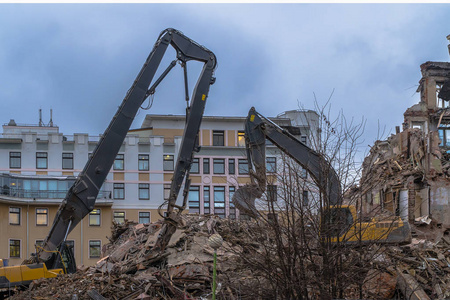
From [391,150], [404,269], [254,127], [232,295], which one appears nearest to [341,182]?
[232,295]

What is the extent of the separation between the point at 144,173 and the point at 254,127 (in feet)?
128

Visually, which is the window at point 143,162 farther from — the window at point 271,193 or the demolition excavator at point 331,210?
the window at point 271,193

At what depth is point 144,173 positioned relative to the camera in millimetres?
57844

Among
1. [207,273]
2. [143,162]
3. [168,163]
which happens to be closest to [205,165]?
[168,163]

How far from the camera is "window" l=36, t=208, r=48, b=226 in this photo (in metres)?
53.8

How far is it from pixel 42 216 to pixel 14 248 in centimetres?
366

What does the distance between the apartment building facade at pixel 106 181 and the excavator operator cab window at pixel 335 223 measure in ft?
128

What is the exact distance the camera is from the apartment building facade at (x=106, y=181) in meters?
52.9

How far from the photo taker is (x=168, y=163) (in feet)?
192

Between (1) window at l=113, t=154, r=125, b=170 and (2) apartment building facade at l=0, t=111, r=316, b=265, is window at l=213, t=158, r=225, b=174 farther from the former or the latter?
(1) window at l=113, t=154, r=125, b=170

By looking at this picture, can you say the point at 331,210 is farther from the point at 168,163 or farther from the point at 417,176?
the point at 168,163

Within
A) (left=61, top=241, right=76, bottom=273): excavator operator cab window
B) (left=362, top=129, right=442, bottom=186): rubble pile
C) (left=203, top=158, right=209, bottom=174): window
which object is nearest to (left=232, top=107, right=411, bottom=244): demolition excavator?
(left=61, top=241, right=76, bottom=273): excavator operator cab window

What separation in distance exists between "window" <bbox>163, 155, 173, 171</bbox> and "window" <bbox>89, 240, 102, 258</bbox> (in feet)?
31.5

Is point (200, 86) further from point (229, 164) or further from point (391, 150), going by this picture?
point (229, 164)
